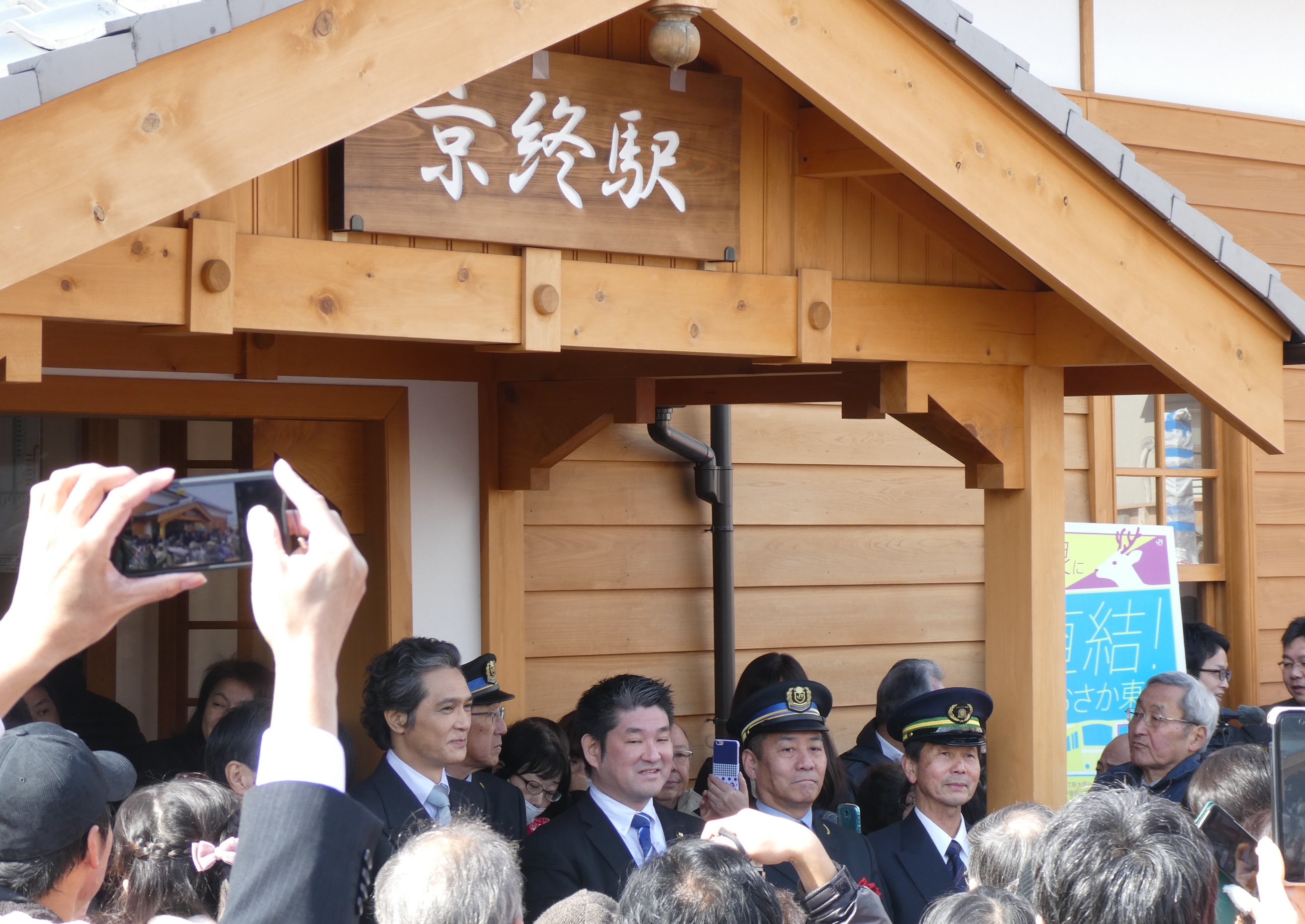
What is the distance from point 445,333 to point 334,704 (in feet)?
6.55

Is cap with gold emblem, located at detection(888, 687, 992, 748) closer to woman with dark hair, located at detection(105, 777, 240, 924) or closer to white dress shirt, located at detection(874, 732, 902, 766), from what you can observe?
white dress shirt, located at detection(874, 732, 902, 766)

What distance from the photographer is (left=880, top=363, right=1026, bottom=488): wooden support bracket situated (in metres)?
3.72

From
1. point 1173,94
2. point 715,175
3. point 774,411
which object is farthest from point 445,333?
point 1173,94

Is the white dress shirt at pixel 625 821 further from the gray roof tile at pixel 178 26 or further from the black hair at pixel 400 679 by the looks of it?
the gray roof tile at pixel 178 26

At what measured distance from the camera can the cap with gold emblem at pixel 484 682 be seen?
433 centimetres

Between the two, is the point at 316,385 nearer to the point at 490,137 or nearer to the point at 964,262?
the point at 490,137

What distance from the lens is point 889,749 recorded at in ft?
16.8

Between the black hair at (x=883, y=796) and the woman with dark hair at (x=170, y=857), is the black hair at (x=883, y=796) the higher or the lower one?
the lower one

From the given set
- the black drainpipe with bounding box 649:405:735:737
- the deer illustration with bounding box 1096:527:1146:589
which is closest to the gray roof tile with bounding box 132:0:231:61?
the black drainpipe with bounding box 649:405:735:737

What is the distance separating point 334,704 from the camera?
1.12 m

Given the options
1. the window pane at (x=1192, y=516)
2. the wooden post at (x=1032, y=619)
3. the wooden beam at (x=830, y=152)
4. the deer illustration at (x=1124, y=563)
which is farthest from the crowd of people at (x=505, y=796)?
the wooden beam at (x=830, y=152)

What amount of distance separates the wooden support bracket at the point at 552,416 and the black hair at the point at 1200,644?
273 cm

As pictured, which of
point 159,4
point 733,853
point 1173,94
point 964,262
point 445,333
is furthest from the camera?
point 1173,94

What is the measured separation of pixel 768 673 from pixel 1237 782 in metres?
2.33
